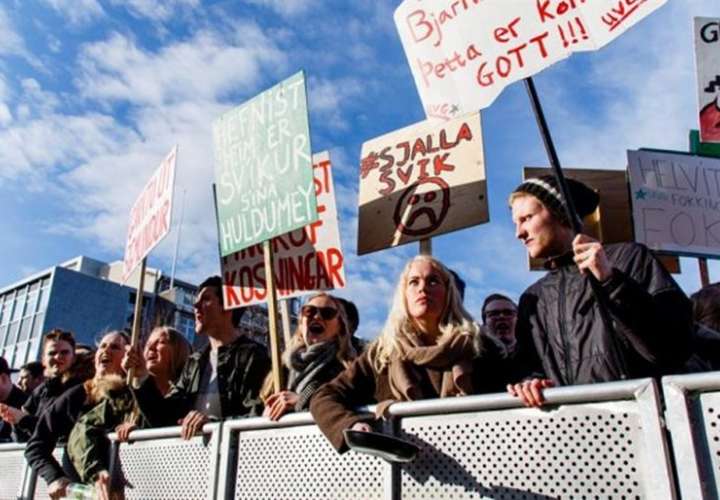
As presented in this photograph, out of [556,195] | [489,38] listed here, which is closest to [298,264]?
[489,38]

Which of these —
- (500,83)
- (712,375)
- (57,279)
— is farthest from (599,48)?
(57,279)

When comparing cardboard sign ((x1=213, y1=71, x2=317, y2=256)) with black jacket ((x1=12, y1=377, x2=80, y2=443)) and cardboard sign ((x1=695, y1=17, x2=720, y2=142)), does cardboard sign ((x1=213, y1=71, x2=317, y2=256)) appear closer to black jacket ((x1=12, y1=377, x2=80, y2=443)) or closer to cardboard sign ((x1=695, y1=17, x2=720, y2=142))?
black jacket ((x1=12, y1=377, x2=80, y2=443))

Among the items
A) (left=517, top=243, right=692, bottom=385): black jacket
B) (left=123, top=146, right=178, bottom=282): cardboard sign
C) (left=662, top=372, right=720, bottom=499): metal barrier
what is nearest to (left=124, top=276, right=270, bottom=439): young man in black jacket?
(left=123, top=146, right=178, bottom=282): cardboard sign

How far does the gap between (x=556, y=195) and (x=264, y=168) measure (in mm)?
1953

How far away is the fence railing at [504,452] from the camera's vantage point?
1.73m

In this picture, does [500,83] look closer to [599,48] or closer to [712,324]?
[599,48]

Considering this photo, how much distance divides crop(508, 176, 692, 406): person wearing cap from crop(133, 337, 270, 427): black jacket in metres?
1.69

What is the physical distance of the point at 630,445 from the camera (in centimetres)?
182

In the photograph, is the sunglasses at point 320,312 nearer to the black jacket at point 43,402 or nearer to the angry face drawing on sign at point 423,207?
the angry face drawing on sign at point 423,207

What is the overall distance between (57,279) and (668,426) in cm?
4386

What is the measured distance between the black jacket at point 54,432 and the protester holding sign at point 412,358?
2192 millimetres

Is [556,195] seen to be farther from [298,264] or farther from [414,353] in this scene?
[298,264]

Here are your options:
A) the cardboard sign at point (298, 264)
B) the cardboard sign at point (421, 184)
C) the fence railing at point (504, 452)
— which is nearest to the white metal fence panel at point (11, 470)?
the cardboard sign at point (298, 264)

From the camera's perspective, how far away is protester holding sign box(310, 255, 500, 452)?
2.46 m
